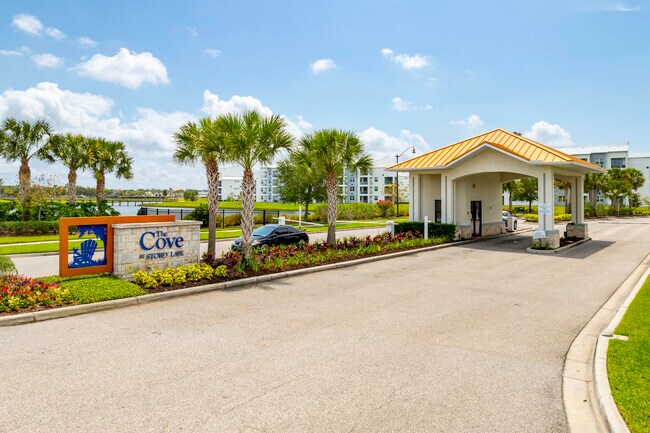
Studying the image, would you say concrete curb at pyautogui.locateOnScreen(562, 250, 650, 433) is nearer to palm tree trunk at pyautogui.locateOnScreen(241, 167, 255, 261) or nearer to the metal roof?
palm tree trunk at pyautogui.locateOnScreen(241, 167, 255, 261)

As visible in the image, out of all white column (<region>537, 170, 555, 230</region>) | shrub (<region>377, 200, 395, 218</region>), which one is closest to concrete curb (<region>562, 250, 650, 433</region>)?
white column (<region>537, 170, 555, 230</region>)

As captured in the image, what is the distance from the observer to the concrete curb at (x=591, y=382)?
4637mm

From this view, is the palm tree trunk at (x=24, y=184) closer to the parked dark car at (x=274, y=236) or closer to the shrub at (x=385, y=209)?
the parked dark car at (x=274, y=236)

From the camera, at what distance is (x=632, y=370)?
18.5 feet

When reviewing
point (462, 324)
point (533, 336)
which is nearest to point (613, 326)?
point (533, 336)

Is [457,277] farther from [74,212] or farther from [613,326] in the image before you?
[74,212]

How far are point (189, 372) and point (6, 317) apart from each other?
4914 mm

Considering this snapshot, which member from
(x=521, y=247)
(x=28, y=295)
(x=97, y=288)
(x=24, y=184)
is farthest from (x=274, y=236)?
(x=24, y=184)

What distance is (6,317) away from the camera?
320 inches

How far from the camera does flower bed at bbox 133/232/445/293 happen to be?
36.9ft

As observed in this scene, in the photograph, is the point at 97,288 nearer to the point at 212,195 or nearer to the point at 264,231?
the point at 212,195

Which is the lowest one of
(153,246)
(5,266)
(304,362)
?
(304,362)

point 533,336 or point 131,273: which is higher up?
point 131,273

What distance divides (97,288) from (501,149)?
62.5 feet
